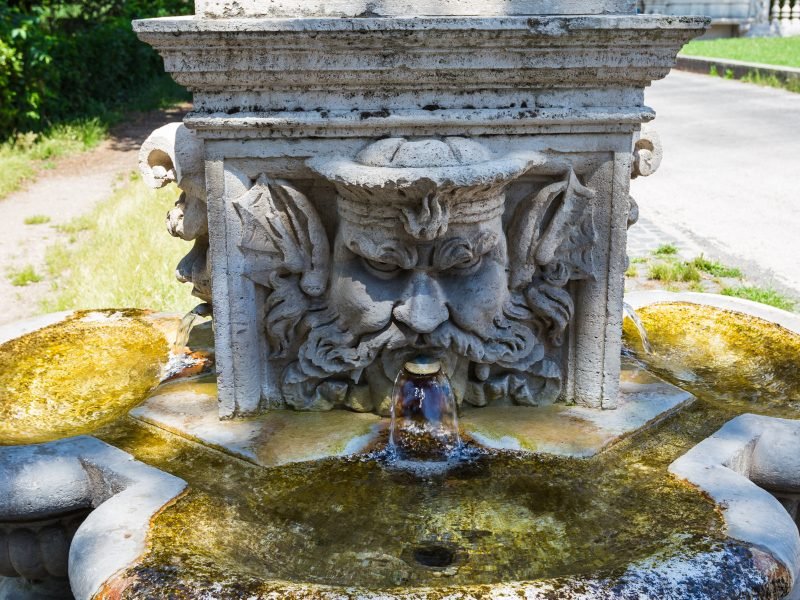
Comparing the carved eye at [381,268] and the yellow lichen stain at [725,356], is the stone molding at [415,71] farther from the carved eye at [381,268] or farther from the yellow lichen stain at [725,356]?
the yellow lichen stain at [725,356]

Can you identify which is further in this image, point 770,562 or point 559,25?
point 559,25

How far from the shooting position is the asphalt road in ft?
22.2

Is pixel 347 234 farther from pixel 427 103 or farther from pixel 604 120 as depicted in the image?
pixel 604 120

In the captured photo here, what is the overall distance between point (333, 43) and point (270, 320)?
931 millimetres

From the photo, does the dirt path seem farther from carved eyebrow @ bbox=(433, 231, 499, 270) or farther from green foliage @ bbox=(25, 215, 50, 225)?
carved eyebrow @ bbox=(433, 231, 499, 270)

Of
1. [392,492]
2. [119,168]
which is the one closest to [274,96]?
[392,492]

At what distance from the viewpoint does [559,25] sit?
8.32ft

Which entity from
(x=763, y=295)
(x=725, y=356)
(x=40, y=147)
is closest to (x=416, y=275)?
(x=725, y=356)

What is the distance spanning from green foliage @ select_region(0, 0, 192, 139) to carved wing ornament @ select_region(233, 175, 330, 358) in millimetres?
9094

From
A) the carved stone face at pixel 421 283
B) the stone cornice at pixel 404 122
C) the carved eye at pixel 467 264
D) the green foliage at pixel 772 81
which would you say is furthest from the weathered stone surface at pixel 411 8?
the green foliage at pixel 772 81

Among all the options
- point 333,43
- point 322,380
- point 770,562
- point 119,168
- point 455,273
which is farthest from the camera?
point 119,168

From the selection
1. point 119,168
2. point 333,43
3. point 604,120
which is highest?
point 333,43

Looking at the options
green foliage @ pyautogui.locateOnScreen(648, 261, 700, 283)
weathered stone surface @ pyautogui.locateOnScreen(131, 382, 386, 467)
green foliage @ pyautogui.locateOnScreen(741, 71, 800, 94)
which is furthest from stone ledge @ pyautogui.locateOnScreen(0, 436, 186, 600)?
green foliage @ pyautogui.locateOnScreen(741, 71, 800, 94)

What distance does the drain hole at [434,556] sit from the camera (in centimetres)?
234
